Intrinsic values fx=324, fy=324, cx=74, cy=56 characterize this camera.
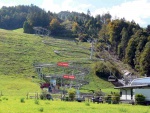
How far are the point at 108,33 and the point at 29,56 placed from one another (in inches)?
1566

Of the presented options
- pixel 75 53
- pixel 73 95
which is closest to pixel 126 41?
pixel 75 53

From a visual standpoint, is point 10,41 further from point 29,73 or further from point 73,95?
point 73,95

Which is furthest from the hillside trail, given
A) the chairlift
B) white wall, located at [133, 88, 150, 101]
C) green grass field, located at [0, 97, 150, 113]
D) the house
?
green grass field, located at [0, 97, 150, 113]

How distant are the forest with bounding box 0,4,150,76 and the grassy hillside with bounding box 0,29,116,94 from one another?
9310 mm

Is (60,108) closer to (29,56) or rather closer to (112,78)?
(112,78)

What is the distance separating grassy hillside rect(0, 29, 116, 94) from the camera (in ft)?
241

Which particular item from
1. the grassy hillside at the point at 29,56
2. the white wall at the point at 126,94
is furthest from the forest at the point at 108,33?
the white wall at the point at 126,94

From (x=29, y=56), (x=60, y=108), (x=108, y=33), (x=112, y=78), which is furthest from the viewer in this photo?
(x=108, y=33)

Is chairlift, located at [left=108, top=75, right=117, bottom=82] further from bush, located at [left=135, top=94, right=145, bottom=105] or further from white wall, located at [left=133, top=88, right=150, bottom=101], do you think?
bush, located at [left=135, top=94, right=145, bottom=105]

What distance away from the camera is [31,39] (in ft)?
387

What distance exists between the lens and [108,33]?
12475 centimetres

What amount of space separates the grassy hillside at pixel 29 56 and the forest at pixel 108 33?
931cm

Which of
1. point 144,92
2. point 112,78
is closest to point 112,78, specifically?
point 112,78

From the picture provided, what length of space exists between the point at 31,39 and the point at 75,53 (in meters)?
20.4
